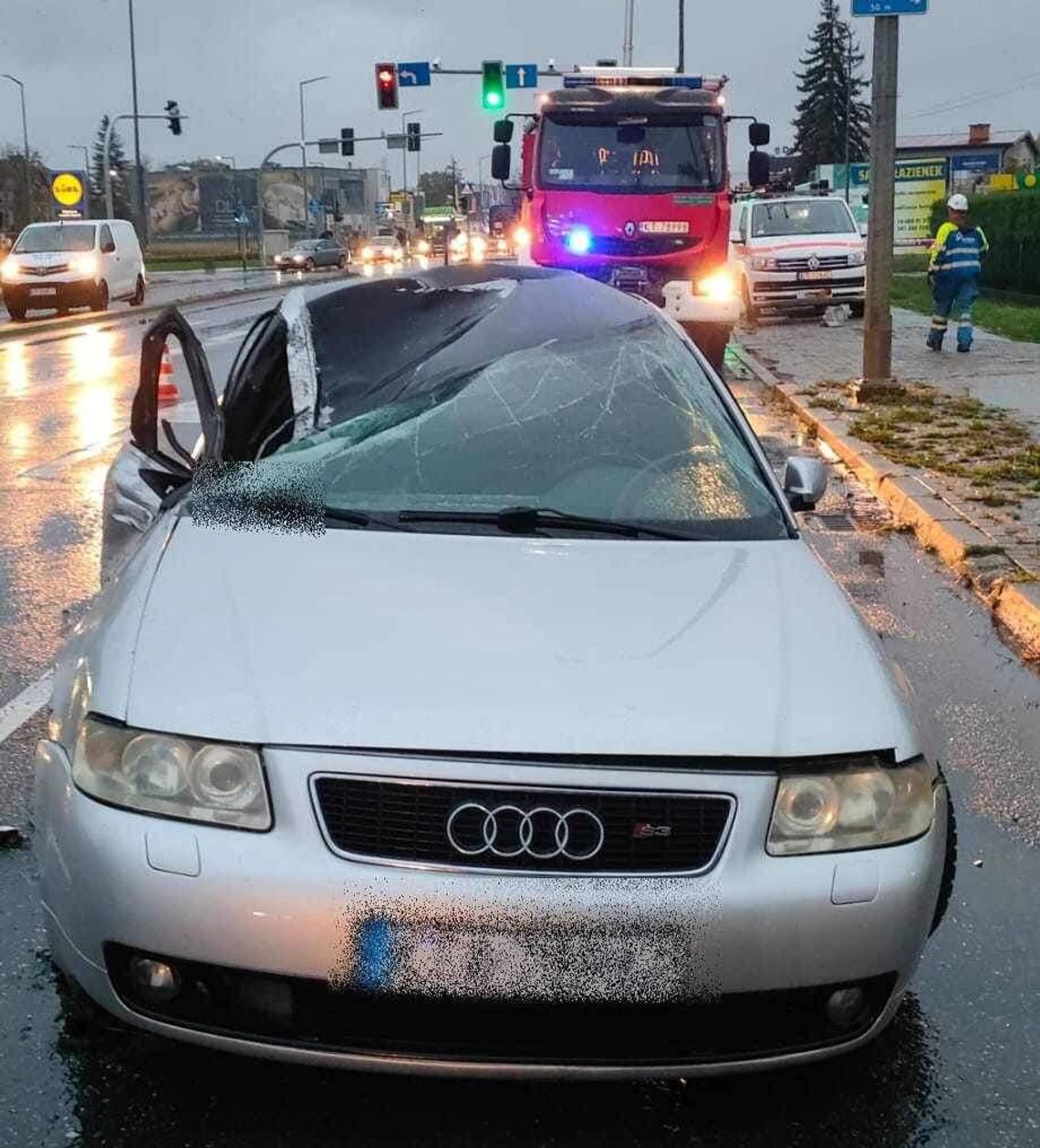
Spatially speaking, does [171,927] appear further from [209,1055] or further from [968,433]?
[968,433]

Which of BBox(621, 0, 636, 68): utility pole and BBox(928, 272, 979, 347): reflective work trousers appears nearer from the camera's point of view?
BBox(928, 272, 979, 347): reflective work trousers

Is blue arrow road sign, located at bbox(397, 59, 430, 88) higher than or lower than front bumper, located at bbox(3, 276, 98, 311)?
higher

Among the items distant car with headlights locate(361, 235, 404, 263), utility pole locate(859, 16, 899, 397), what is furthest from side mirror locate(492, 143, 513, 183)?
distant car with headlights locate(361, 235, 404, 263)

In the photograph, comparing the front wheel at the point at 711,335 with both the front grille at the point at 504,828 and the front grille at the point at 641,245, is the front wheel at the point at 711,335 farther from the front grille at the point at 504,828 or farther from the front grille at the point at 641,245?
the front grille at the point at 504,828

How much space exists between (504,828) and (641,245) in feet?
49.3

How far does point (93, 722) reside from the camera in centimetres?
281

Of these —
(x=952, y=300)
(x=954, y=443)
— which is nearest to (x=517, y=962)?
(x=954, y=443)

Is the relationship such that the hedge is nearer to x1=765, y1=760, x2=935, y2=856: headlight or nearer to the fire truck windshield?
the fire truck windshield

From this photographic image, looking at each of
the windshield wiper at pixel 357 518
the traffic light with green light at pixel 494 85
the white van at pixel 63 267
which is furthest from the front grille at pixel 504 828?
the traffic light with green light at pixel 494 85

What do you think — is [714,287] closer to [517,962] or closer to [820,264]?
[820,264]

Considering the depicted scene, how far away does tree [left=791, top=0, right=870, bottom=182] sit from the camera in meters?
99.2

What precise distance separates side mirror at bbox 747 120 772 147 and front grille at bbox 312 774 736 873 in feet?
56.2

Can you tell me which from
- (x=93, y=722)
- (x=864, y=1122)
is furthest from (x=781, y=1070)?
(x=93, y=722)

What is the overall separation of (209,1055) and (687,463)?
1.87m
